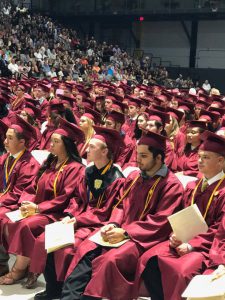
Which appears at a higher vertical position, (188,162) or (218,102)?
(218,102)

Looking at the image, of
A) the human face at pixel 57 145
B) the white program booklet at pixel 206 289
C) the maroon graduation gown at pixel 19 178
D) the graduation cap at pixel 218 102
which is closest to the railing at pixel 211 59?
the graduation cap at pixel 218 102

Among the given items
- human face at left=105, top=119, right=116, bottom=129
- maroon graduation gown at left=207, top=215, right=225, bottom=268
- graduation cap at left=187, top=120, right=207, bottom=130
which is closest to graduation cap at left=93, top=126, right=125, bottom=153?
maroon graduation gown at left=207, top=215, right=225, bottom=268

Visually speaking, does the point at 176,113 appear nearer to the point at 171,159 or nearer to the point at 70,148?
the point at 171,159

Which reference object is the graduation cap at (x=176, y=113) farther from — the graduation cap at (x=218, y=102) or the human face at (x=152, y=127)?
the graduation cap at (x=218, y=102)

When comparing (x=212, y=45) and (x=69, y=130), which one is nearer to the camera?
(x=69, y=130)

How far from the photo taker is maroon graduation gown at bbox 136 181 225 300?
3191 mm

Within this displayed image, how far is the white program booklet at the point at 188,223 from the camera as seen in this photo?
3383 mm

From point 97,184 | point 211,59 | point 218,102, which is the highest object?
point 211,59

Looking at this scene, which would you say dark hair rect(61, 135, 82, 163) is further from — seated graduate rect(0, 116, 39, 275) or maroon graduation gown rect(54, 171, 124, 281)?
maroon graduation gown rect(54, 171, 124, 281)

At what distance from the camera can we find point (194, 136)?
605cm

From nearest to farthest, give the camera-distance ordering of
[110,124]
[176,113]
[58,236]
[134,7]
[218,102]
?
[58,236] < [110,124] < [176,113] < [218,102] < [134,7]

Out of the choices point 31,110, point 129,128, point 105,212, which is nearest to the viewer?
point 105,212

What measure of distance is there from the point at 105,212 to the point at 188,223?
35.5 inches

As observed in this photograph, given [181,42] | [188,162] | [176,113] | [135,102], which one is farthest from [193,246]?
[181,42]
